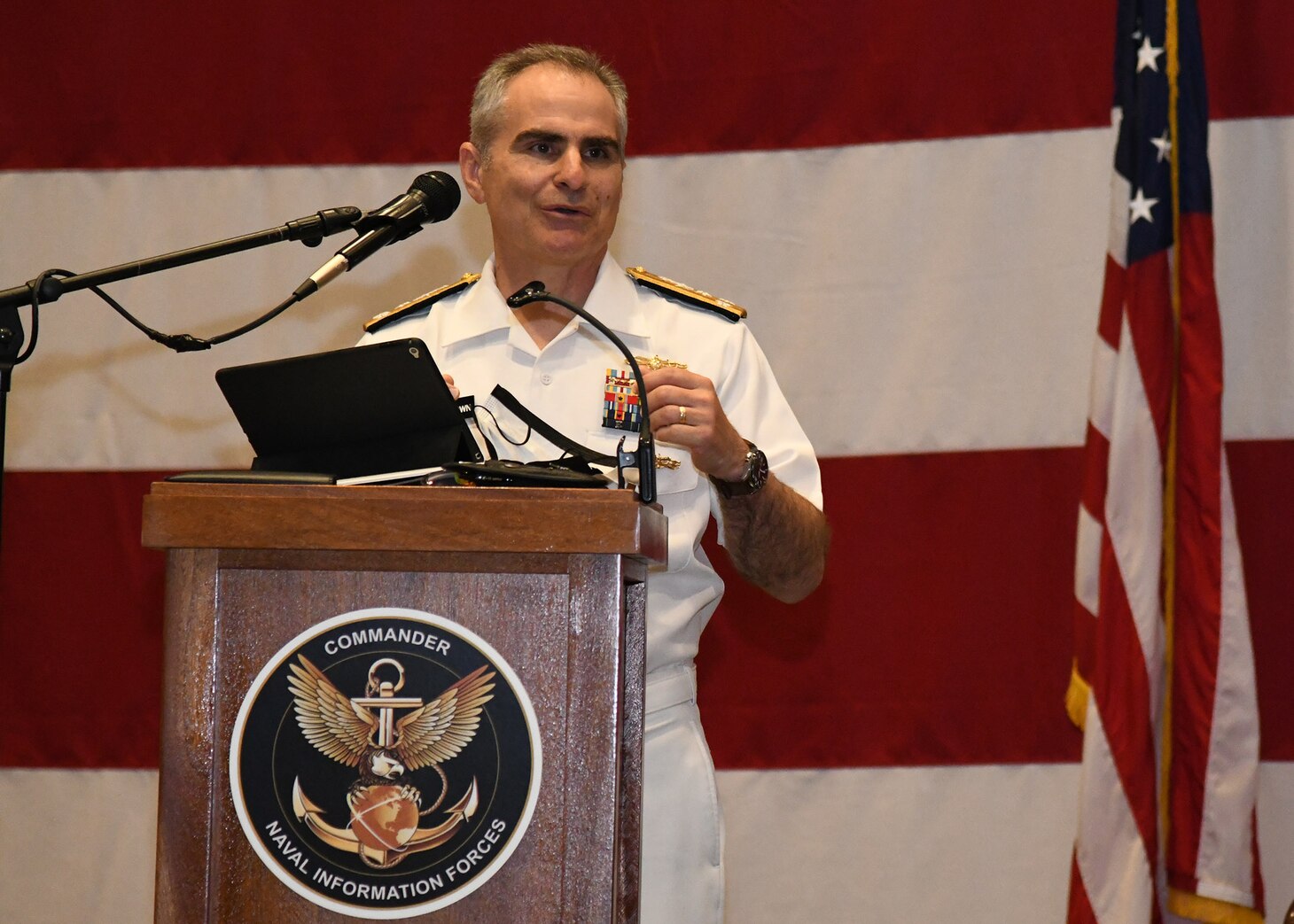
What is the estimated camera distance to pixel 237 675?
3.54 feet

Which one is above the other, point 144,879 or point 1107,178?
point 1107,178

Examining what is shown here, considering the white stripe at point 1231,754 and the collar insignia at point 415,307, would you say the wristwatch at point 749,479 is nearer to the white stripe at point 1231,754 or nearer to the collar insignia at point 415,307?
the collar insignia at point 415,307

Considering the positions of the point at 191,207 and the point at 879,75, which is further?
the point at 191,207

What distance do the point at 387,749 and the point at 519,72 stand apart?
3.74ft

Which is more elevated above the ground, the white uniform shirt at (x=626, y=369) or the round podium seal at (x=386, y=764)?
the white uniform shirt at (x=626, y=369)

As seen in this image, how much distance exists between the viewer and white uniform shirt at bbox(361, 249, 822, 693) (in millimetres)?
1773

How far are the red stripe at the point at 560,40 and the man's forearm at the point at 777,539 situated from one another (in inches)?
43.6

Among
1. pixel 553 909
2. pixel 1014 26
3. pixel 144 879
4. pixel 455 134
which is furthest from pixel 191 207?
pixel 553 909

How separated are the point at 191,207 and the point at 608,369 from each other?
1374 mm

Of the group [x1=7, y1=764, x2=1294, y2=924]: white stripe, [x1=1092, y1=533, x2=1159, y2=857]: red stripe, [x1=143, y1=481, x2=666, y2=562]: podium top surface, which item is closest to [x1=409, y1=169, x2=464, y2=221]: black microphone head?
[x1=143, y1=481, x2=666, y2=562]: podium top surface

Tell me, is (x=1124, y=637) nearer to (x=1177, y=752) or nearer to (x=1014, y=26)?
(x=1177, y=752)

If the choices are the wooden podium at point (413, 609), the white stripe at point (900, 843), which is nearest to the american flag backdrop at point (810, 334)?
the white stripe at point (900, 843)

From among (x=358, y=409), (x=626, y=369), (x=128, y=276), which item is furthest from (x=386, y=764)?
(x=626, y=369)

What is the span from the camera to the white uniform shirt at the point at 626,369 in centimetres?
177
